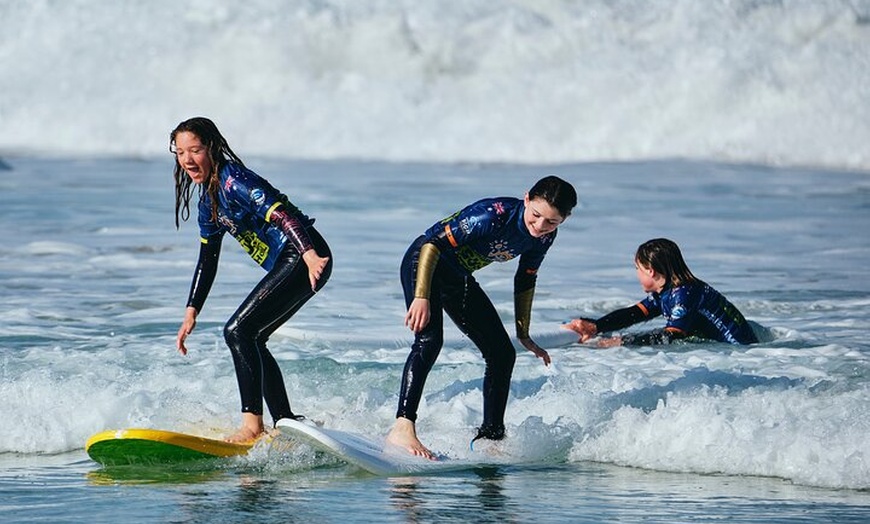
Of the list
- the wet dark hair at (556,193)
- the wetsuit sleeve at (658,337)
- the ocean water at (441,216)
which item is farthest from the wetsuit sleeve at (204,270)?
the wetsuit sleeve at (658,337)

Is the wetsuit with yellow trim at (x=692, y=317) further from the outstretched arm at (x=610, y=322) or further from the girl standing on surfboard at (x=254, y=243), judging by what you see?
the girl standing on surfboard at (x=254, y=243)

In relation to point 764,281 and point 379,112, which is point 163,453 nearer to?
point 764,281

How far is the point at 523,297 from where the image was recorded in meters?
6.79

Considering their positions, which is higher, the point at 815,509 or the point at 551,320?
the point at 551,320

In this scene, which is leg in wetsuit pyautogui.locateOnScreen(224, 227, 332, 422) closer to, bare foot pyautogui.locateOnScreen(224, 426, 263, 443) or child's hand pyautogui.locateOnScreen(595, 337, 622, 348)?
bare foot pyautogui.locateOnScreen(224, 426, 263, 443)

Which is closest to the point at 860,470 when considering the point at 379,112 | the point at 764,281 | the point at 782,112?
the point at 764,281

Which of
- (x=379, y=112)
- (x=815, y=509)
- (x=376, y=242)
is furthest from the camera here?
(x=379, y=112)

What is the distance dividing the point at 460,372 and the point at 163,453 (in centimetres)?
248

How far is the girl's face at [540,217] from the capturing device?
6.18 meters

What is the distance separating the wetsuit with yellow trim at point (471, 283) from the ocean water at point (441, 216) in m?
0.37

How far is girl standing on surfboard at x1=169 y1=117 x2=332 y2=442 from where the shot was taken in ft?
20.5

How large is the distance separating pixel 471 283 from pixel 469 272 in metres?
0.05

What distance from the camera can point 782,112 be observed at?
2541 cm

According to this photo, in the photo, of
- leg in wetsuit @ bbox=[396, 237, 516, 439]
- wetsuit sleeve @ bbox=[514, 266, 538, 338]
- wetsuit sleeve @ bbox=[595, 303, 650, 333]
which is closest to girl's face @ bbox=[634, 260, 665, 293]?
wetsuit sleeve @ bbox=[595, 303, 650, 333]
